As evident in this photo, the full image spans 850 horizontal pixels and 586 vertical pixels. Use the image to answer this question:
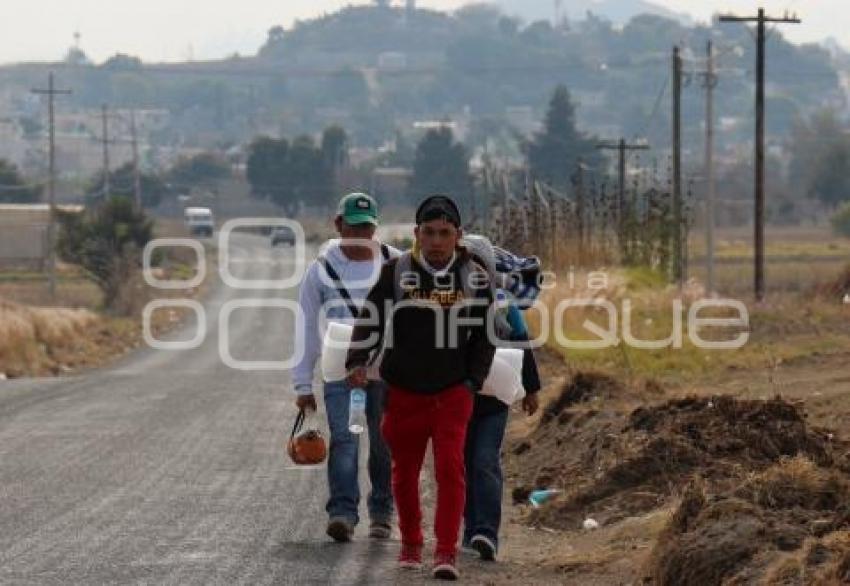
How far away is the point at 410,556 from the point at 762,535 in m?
2.07

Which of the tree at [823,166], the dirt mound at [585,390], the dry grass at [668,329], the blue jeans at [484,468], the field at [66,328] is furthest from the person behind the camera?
the tree at [823,166]

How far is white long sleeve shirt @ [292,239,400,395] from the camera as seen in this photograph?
12469mm

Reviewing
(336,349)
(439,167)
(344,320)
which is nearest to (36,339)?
(344,320)

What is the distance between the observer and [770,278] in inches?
→ 2527

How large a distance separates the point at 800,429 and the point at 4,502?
16.4 ft

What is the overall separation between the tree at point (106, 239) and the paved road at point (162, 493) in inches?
1709

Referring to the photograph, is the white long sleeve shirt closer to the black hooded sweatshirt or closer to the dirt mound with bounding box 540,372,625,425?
the black hooded sweatshirt

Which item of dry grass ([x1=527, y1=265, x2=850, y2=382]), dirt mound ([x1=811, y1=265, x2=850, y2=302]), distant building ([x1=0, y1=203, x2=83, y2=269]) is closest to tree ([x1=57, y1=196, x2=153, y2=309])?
distant building ([x1=0, y1=203, x2=83, y2=269])

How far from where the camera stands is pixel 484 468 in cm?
1181

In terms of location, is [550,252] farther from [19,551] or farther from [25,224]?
[25,224]

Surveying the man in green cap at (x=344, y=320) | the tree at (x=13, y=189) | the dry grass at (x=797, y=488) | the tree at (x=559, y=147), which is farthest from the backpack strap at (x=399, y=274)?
the tree at (x=13, y=189)

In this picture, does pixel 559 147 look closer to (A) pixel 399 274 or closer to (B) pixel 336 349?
(B) pixel 336 349

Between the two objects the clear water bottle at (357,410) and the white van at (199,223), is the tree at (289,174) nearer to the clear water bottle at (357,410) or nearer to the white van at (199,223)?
the white van at (199,223)

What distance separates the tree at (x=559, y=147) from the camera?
149 metres
